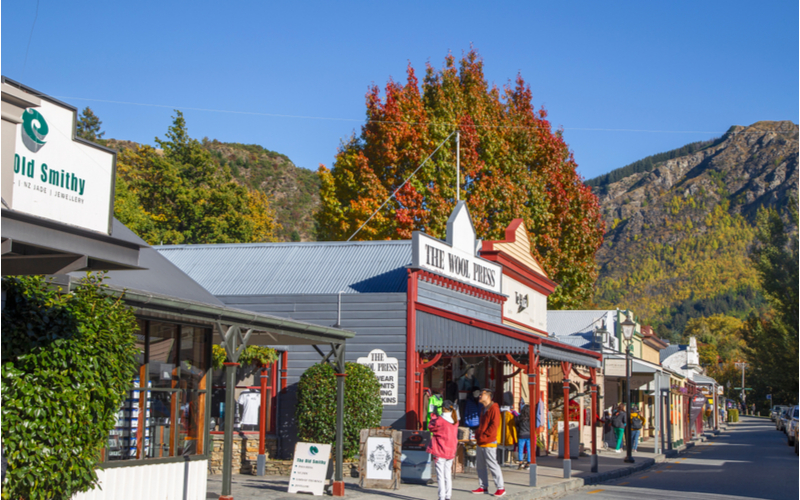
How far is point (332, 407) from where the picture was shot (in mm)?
16953

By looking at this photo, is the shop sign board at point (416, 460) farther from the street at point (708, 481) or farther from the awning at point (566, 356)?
the awning at point (566, 356)

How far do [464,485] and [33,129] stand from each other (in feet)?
38.1

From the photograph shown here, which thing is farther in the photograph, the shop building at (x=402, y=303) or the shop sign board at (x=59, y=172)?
the shop building at (x=402, y=303)

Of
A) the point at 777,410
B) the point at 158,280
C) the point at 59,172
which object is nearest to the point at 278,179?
the point at 777,410

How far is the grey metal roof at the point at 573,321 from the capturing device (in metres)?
38.5

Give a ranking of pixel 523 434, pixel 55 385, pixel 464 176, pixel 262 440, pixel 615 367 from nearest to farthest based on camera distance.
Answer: pixel 55 385, pixel 262 440, pixel 523 434, pixel 615 367, pixel 464 176

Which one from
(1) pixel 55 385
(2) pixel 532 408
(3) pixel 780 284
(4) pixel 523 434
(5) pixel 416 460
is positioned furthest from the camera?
(3) pixel 780 284

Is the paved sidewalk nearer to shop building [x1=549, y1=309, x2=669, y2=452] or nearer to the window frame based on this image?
the window frame

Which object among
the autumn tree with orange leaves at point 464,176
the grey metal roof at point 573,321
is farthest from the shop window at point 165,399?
the grey metal roof at point 573,321

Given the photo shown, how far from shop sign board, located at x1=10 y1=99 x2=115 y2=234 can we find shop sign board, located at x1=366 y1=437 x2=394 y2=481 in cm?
883

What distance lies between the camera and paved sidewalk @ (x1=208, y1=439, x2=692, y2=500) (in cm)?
1439

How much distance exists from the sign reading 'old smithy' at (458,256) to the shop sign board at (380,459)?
15.2 ft

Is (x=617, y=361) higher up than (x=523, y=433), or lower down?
higher up

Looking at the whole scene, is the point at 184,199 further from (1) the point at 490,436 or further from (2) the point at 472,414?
(1) the point at 490,436
